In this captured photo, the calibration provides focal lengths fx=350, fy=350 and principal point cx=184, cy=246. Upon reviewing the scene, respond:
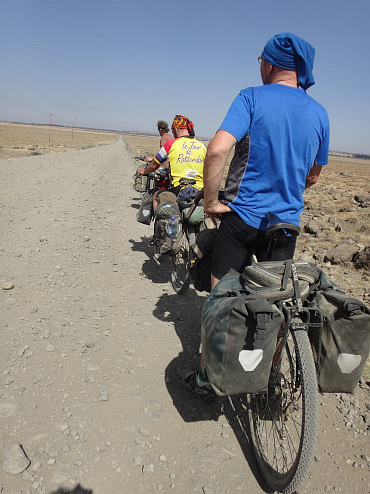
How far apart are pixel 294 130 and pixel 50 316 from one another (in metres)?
2.88

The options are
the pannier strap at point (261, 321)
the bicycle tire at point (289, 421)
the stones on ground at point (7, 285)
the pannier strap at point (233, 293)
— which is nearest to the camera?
the pannier strap at point (261, 321)

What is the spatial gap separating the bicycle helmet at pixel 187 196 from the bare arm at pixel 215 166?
6.42ft

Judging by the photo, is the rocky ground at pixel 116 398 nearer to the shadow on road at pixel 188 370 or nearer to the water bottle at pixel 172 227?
the shadow on road at pixel 188 370

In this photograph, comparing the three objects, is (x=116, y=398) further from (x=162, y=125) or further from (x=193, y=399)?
(x=162, y=125)

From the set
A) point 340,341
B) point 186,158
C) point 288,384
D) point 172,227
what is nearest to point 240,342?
point 340,341

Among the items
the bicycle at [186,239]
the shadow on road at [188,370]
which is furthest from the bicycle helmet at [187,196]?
the shadow on road at [188,370]

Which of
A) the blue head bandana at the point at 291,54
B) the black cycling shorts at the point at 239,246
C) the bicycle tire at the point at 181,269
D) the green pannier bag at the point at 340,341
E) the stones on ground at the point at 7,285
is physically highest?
the blue head bandana at the point at 291,54

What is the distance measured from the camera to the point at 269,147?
1.94 meters

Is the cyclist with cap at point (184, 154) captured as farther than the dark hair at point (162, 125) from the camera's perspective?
No

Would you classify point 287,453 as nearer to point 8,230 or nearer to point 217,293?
point 217,293

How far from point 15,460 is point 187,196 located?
9.96ft

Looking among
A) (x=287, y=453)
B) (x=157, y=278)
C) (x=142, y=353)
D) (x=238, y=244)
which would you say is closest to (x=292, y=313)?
(x=238, y=244)

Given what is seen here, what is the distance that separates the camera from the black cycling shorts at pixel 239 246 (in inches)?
83.6

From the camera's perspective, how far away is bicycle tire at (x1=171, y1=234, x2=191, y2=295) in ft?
14.3
